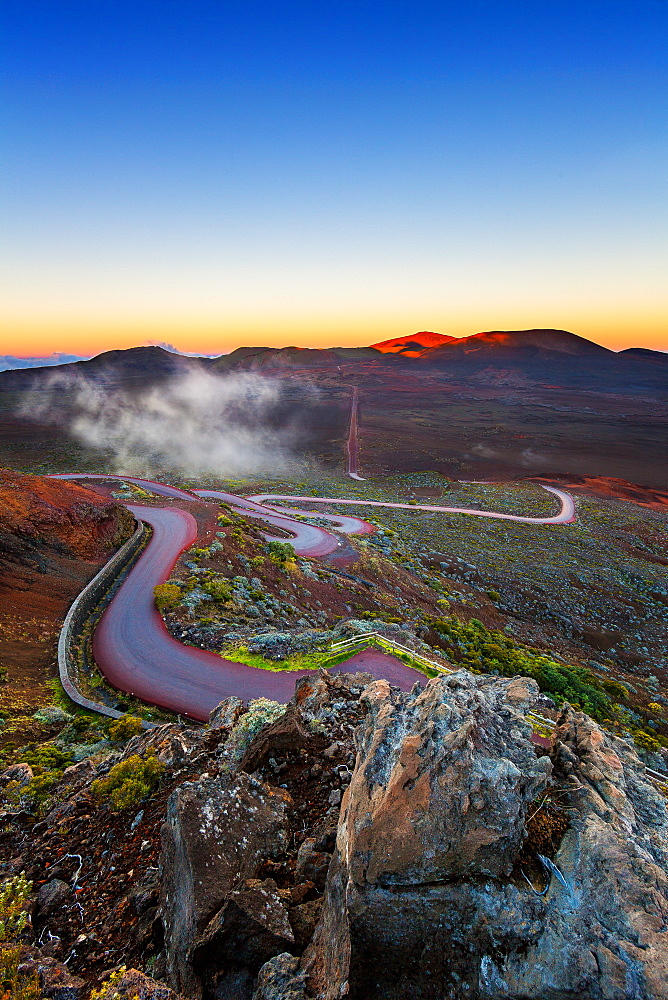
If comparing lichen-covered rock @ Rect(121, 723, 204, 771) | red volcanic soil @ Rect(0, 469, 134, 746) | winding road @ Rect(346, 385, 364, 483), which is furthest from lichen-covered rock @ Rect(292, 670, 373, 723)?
winding road @ Rect(346, 385, 364, 483)

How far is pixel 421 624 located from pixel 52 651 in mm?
15523

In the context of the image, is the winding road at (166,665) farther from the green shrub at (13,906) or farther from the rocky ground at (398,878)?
the green shrub at (13,906)

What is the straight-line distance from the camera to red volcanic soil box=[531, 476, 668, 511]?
182ft

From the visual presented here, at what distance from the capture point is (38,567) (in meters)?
19.3

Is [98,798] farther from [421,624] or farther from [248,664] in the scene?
[421,624]

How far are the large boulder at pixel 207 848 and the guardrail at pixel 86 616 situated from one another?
A: 6221mm

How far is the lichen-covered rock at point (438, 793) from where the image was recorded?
4430 mm

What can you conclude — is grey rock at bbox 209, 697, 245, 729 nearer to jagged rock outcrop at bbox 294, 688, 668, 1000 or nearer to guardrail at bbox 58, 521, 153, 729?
guardrail at bbox 58, 521, 153, 729

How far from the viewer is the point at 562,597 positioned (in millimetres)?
28516

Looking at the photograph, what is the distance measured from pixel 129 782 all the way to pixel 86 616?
11.3 meters

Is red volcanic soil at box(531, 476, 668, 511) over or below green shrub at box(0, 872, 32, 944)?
below

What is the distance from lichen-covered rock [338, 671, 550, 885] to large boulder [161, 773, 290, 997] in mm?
1470

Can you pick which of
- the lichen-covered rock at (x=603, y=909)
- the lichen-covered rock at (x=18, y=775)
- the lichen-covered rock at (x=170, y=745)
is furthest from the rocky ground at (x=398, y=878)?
the lichen-covered rock at (x=18, y=775)

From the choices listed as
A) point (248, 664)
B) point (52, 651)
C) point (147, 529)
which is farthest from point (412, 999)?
point (147, 529)
